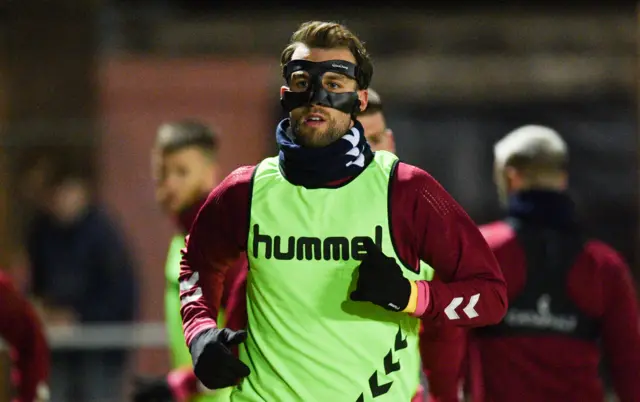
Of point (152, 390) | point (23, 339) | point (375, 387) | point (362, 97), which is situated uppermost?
point (362, 97)

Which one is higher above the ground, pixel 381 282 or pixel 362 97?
pixel 362 97

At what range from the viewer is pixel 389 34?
531 inches

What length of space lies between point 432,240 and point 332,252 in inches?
10.9

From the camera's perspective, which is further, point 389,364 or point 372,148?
point 372,148

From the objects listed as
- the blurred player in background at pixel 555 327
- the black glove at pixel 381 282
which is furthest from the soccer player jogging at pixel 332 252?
the blurred player in background at pixel 555 327

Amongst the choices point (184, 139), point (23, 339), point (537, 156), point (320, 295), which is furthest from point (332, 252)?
point (184, 139)

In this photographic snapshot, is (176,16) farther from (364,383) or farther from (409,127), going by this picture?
(364,383)

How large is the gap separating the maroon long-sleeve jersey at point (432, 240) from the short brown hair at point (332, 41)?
1.07 feet

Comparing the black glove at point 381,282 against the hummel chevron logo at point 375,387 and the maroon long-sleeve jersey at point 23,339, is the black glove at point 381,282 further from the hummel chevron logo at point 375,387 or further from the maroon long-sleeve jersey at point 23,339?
the maroon long-sleeve jersey at point 23,339

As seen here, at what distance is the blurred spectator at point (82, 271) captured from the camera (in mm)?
9344

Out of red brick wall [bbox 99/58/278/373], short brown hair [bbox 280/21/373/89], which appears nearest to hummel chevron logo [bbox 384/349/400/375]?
short brown hair [bbox 280/21/373/89]

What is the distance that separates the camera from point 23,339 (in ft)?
20.0

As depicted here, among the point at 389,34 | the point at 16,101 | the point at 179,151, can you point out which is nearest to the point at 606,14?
the point at 389,34

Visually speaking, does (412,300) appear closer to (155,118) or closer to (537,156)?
(537,156)
